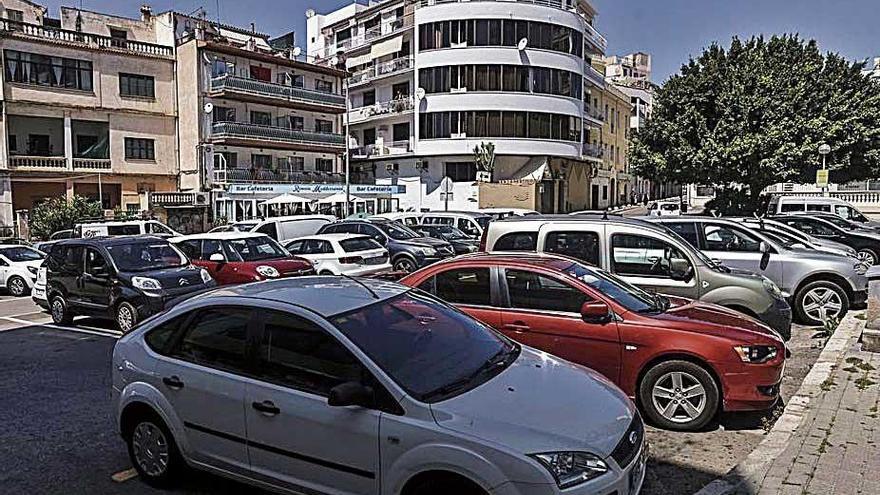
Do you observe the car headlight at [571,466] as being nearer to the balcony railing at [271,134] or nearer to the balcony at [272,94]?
the balcony railing at [271,134]

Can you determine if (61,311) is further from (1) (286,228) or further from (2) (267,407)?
(2) (267,407)

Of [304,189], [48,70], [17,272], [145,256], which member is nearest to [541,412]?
[145,256]

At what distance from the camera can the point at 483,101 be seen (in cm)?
4253

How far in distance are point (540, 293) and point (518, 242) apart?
8.31 ft

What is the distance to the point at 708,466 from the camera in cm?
527

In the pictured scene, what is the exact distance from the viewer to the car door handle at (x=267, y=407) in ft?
13.8

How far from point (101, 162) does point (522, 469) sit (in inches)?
1607

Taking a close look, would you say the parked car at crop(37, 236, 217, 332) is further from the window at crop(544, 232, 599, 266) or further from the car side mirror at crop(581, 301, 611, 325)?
the car side mirror at crop(581, 301, 611, 325)

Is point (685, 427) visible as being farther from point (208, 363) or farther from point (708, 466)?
point (208, 363)

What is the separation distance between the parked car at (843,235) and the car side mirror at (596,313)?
42.1ft

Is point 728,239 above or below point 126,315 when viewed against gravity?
above

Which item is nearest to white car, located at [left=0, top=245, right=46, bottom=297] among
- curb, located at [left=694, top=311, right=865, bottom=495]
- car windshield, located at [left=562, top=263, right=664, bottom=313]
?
car windshield, located at [left=562, top=263, right=664, bottom=313]

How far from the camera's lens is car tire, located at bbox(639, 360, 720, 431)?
5832 mm

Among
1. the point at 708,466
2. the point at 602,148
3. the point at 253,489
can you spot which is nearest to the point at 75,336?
the point at 253,489
